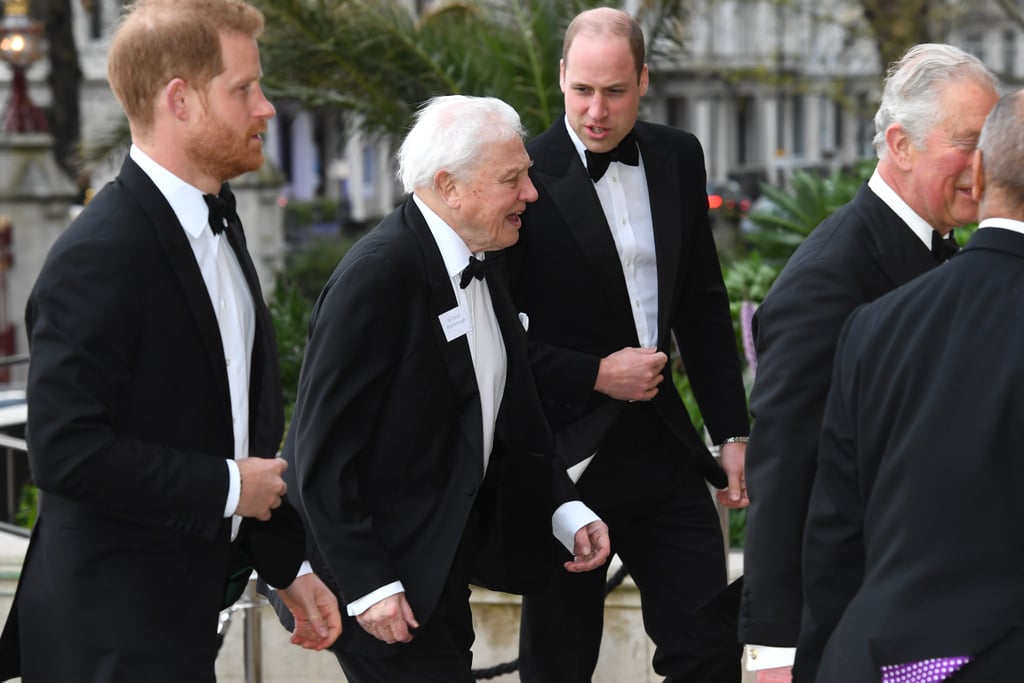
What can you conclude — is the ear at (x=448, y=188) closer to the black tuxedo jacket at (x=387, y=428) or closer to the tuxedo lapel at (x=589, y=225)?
the black tuxedo jacket at (x=387, y=428)

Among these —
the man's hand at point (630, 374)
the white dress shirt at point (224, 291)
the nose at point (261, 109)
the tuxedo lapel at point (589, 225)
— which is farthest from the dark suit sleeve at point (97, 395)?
the tuxedo lapel at point (589, 225)

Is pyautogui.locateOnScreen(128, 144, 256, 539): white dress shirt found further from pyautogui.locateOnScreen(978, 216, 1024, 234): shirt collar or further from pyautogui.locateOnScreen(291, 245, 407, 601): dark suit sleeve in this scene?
pyautogui.locateOnScreen(978, 216, 1024, 234): shirt collar

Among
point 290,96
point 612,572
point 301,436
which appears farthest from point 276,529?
point 290,96

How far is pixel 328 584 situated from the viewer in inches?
134

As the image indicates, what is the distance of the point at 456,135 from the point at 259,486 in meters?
0.98

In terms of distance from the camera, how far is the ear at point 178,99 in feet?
9.35

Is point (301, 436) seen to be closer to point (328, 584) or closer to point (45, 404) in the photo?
point (328, 584)

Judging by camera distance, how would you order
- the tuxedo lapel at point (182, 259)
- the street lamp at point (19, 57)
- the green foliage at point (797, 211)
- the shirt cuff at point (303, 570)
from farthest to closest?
the street lamp at point (19, 57) → the green foliage at point (797, 211) → the shirt cuff at point (303, 570) → the tuxedo lapel at point (182, 259)

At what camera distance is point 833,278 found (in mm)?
2969

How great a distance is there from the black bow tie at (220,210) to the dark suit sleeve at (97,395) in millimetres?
221

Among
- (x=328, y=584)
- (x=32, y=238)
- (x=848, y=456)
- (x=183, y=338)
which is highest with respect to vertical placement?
(x=183, y=338)

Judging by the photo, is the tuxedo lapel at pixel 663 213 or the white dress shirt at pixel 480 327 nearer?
the white dress shirt at pixel 480 327

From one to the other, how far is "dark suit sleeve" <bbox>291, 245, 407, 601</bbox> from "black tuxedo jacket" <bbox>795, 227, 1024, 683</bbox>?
1.10 meters

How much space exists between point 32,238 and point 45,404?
15766 mm
